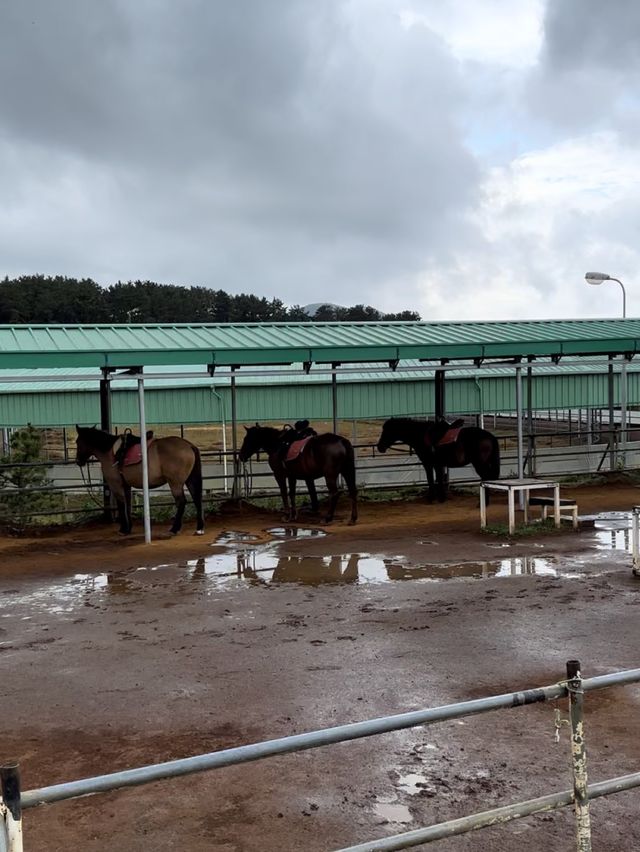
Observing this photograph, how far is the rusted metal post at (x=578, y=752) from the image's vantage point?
2.88 meters

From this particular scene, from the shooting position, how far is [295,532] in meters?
13.0

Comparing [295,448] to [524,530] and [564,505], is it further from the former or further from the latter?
[564,505]

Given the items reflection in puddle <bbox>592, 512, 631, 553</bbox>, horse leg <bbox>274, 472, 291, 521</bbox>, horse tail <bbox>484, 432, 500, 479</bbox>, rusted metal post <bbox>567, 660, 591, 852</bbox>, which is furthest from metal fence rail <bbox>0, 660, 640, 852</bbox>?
horse tail <bbox>484, 432, 500, 479</bbox>

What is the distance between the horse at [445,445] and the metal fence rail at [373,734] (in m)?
12.1

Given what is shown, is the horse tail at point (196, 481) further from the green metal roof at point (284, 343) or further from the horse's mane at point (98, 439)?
the green metal roof at point (284, 343)

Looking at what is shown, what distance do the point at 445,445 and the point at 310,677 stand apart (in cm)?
947

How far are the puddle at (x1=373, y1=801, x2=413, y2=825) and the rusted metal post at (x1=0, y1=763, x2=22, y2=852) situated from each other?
7.09 feet

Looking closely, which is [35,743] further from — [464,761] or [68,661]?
[464,761]

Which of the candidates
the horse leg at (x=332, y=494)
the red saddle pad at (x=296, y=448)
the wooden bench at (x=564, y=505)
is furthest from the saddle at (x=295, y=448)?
the wooden bench at (x=564, y=505)

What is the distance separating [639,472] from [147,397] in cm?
1327

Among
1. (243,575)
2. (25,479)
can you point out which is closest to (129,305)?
(25,479)

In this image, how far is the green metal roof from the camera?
11969mm

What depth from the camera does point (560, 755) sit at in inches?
184

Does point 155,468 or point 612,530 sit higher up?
point 155,468
